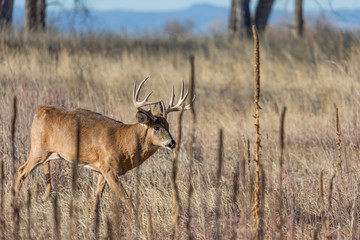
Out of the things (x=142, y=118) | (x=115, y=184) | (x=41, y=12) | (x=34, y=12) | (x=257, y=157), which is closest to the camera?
(x=257, y=157)

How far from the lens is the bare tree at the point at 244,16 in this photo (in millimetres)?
16011

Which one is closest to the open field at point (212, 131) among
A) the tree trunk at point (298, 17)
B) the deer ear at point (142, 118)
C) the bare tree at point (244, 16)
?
the deer ear at point (142, 118)

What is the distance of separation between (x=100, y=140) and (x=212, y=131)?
2807 millimetres

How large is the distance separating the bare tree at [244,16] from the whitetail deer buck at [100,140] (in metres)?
10.9

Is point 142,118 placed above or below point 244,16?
below

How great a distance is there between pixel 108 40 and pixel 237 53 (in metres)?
3.62

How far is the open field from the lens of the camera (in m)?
3.95

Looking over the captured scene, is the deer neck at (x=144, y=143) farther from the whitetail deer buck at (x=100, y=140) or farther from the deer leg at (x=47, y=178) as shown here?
the deer leg at (x=47, y=178)

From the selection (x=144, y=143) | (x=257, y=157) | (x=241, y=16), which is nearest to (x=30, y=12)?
(x=241, y=16)

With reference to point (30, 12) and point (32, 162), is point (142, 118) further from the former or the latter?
point (30, 12)

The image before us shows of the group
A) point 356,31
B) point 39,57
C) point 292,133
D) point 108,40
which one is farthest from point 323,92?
point 108,40

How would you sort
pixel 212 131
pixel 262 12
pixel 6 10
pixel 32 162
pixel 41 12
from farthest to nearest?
1. pixel 262 12
2. pixel 41 12
3. pixel 6 10
4. pixel 212 131
5. pixel 32 162

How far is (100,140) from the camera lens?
16.3 ft

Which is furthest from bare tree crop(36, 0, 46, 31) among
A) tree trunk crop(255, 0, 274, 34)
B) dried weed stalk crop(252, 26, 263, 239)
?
dried weed stalk crop(252, 26, 263, 239)
